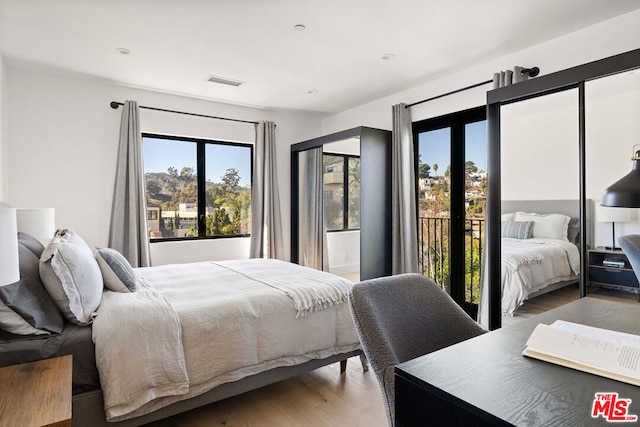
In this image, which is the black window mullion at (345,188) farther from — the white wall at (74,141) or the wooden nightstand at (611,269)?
the wooden nightstand at (611,269)

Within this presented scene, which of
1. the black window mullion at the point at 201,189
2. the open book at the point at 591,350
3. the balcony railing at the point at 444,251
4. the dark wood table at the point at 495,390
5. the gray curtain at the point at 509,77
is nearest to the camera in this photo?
the dark wood table at the point at 495,390

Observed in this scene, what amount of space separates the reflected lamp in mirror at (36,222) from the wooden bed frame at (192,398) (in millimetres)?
1539

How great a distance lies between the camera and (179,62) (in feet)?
11.4

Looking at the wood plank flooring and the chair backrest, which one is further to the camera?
the chair backrest

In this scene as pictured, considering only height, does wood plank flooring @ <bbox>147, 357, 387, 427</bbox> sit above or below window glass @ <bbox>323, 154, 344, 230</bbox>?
below

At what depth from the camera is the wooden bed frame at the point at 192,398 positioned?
5.48 feet

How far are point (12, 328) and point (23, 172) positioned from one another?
9.24 ft

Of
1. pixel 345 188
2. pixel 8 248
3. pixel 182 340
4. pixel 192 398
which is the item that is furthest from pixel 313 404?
pixel 345 188

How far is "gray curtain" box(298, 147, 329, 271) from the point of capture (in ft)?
16.3

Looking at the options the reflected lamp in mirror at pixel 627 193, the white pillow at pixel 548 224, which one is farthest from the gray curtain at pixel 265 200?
the reflected lamp in mirror at pixel 627 193

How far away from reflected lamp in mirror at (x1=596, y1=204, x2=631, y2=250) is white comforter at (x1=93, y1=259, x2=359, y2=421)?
175cm

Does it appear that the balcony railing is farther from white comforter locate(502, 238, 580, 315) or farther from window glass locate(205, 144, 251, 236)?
window glass locate(205, 144, 251, 236)

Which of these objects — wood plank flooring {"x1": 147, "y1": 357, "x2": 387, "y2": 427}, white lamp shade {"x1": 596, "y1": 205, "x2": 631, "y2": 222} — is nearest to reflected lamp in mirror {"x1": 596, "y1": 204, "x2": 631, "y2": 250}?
white lamp shade {"x1": 596, "y1": 205, "x2": 631, "y2": 222}

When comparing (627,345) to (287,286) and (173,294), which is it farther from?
(173,294)
